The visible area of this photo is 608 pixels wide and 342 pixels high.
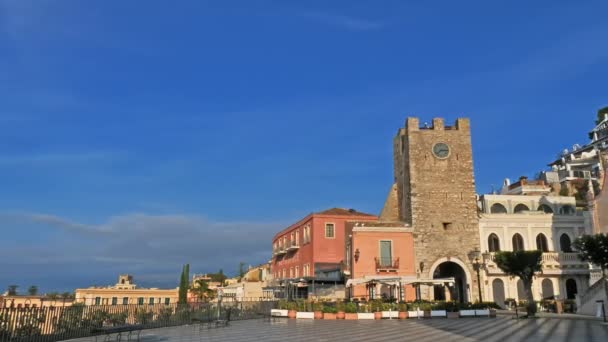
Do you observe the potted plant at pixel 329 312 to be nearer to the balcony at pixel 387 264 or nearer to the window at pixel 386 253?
the balcony at pixel 387 264

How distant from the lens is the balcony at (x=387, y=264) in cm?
3388

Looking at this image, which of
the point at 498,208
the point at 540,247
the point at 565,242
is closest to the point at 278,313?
the point at 540,247

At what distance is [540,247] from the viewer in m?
35.8

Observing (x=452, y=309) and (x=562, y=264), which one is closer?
(x=452, y=309)

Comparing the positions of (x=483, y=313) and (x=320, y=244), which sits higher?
(x=320, y=244)

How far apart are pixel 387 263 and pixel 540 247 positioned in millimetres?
11890

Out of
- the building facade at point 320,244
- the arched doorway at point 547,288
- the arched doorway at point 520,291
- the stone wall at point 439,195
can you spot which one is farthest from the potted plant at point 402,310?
the arched doorway at point 547,288

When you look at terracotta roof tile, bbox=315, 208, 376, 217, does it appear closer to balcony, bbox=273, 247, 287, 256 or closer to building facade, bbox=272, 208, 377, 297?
building facade, bbox=272, 208, 377, 297

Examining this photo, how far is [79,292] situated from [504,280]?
45.2 m

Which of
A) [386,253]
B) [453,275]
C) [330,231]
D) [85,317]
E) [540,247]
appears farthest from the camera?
[330,231]

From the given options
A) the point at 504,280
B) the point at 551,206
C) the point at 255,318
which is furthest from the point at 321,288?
the point at 551,206

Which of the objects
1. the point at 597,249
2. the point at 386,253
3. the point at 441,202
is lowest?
the point at 597,249

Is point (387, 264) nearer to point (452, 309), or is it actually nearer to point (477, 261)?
point (477, 261)

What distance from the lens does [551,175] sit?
240 feet
